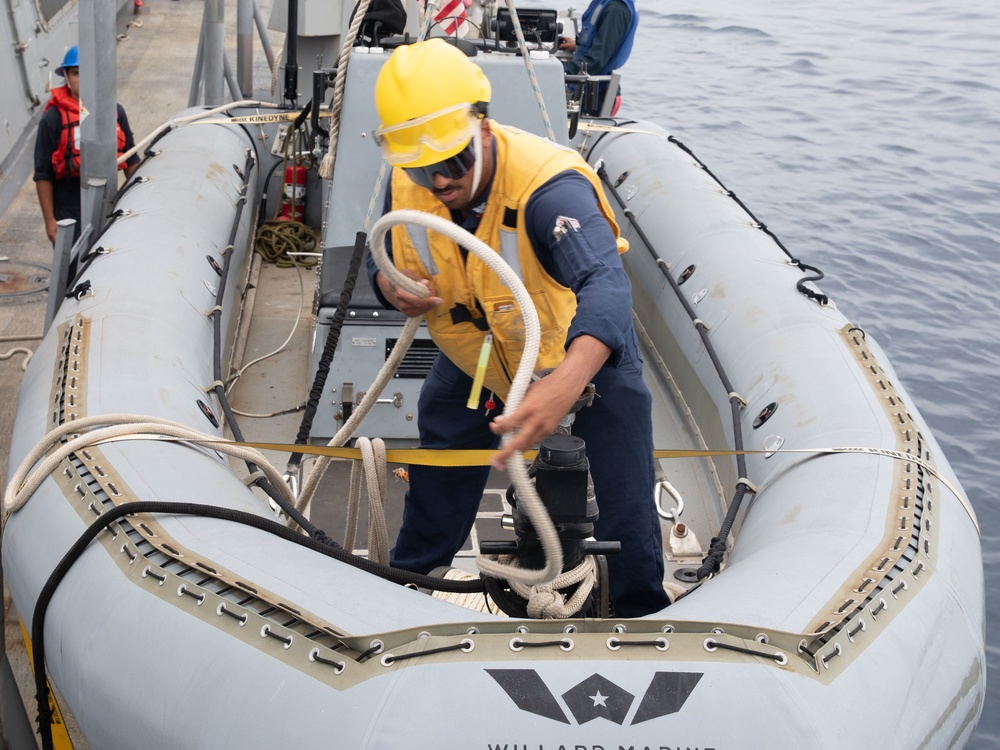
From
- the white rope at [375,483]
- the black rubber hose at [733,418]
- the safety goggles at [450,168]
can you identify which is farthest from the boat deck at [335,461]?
the safety goggles at [450,168]

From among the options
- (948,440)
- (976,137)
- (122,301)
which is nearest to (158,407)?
(122,301)

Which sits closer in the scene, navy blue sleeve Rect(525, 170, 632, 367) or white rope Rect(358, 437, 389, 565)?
navy blue sleeve Rect(525, 170, 632, 367)

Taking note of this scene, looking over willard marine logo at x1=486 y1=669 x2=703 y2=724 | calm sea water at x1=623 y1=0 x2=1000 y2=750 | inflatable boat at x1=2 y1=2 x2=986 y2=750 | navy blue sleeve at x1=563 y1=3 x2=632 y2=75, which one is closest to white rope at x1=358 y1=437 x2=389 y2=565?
inflatable boat at x1=2 y1=2 x2=986 y2=750

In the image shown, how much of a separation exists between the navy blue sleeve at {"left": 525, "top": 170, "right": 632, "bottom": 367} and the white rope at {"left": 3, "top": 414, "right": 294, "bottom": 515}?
2.96 feet

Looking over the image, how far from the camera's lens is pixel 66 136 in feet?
14.7

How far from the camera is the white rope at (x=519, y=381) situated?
177 centimetres

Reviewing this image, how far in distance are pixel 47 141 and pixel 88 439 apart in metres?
2.59

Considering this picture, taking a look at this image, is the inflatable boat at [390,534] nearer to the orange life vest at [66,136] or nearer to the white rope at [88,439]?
the white rope at [88,439]

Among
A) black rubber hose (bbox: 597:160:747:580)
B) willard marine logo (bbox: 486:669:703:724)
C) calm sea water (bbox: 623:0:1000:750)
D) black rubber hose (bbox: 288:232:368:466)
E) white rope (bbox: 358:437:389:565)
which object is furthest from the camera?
calm sea water (bbox: 623:0:1000:750)

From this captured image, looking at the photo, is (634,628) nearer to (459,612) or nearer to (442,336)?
(459,612)

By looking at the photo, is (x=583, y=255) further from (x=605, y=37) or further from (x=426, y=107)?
(x=605, y=37)

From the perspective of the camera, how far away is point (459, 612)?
6.37 ft

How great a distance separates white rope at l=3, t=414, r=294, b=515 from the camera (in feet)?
7.80

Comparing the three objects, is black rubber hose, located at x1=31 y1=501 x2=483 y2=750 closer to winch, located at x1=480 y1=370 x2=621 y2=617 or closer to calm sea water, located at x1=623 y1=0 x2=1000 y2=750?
winch, located at x1=480 y1=370 x2=621 y2=617
